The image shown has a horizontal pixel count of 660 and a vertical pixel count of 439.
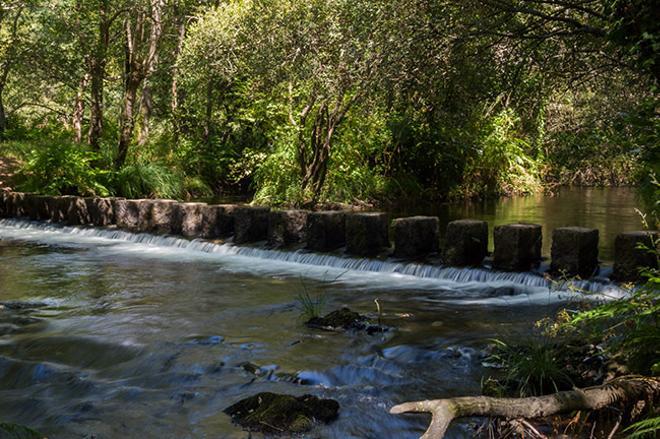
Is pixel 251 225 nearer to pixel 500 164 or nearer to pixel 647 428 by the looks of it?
pixel 647 428

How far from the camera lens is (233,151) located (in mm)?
26141

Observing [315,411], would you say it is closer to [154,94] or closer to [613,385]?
[613,385]

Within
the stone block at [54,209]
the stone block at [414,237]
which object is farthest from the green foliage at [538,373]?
the stone block at [54,209]

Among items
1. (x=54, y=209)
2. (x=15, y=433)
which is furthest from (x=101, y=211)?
(x=15, y=433)

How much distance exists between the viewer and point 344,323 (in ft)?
25.6

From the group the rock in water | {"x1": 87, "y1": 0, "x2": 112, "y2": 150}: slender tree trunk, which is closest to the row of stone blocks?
the rock in water

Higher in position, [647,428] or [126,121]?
[126,121]

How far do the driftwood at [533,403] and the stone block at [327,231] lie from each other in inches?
354

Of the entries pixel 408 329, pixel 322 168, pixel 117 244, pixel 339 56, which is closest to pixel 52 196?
pixel 117 244

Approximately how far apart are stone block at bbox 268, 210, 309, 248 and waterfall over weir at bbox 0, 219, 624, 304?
44 centimetres

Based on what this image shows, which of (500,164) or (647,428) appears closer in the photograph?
(647,428)

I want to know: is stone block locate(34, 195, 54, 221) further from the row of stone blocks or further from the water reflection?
the water reflection

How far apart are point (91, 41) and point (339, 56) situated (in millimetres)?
14164

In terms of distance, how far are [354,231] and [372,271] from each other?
1.07 metres
